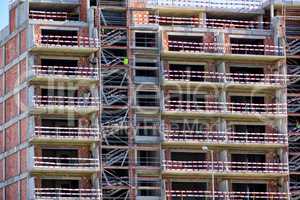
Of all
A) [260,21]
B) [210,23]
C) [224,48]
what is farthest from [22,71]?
[260,21]

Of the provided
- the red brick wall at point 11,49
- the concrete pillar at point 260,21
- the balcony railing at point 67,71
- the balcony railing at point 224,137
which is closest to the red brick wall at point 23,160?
the balcony railing at point 67,71

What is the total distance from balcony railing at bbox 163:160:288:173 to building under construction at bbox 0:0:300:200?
0.35 ft

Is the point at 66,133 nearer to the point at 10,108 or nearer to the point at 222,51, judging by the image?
the point at 10,108

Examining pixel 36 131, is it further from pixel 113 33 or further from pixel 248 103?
pixel 248 103

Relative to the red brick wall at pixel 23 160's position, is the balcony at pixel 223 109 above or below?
above

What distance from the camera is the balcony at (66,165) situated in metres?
93.7

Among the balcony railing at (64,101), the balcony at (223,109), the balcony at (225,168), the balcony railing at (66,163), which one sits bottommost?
the balcony at (225,168)

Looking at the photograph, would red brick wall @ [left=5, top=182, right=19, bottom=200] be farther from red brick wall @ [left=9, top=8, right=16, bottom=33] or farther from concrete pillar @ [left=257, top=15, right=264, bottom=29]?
concrete pillar @ [left=257, top=15, right=264, bottom=29]

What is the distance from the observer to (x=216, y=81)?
9956 cm

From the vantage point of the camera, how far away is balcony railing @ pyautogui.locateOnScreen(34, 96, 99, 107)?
95625mm

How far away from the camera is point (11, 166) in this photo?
326ft

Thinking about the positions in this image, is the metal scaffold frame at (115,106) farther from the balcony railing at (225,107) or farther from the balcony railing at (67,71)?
the balcony railing at (225,107)

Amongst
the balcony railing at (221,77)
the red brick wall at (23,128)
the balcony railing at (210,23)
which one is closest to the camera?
the red brick wall at (23,128)

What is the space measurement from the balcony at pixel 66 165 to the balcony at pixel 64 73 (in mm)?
6752
